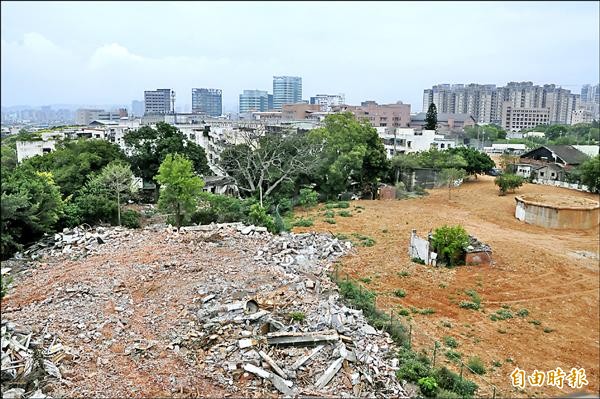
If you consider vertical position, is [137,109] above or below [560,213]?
above

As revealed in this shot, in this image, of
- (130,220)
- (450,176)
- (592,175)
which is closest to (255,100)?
(450,176)

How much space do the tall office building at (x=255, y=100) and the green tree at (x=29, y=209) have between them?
16.5m

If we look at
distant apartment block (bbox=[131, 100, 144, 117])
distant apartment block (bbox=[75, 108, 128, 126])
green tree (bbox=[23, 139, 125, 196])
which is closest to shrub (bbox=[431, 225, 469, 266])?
green tree (bbox=[23, 139, 125, 196])

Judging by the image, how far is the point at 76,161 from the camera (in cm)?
1638

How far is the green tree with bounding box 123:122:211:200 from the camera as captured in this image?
1872 cm

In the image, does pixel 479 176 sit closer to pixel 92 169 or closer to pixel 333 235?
pixel 333 235

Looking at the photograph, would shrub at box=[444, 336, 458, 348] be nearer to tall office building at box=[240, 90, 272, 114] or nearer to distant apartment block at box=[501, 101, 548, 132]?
tall office building at box=[240, 90, 272, 114]

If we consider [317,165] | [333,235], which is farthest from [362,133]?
[333,235]

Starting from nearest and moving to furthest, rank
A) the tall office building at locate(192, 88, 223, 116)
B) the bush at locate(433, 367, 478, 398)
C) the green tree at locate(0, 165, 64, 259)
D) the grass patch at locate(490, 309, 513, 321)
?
the bush at locate(433, 367, 478, 398), the grass patch at locate(490, 309, 513, 321), the green tree at locate(0, 165, 64, 259), the tall office building at locate(192, 88, 223, 116)

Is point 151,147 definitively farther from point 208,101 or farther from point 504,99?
point 504,99

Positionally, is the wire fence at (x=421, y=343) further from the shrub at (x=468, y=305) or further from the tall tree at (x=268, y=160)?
the tall tree at (x=268, y=160)

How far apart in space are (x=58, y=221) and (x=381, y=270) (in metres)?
8.75

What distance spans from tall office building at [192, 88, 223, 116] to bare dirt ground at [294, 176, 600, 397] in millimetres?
15950

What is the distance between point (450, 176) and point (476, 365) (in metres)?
14.5
